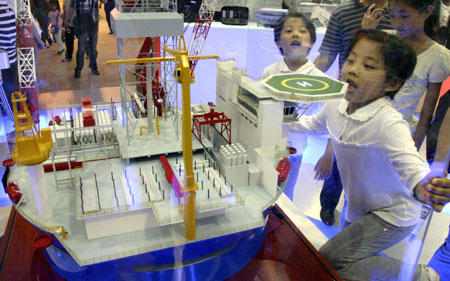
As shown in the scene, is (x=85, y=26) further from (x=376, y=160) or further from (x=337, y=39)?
(x=376, y=160)

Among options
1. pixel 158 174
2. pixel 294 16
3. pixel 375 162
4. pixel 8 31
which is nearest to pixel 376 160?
pixel 375 162

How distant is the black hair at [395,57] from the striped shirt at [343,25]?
0.24 feet

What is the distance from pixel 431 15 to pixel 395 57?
0.29 meters

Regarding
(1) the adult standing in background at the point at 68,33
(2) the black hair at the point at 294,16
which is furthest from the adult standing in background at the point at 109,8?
(2) the black hair at the point at 294,16

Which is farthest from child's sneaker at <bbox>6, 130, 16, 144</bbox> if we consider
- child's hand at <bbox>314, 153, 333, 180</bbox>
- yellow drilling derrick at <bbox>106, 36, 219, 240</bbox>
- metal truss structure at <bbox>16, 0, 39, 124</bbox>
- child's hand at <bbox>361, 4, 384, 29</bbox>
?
child's hand at <bbox>361, 4, 384, 29</bbox>

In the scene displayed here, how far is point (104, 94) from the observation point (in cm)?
349

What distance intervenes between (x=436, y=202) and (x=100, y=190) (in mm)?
2598

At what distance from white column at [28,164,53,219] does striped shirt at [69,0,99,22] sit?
1.26 metres

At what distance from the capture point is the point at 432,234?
9.53 feet

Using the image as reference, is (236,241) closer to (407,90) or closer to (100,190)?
(100,190)

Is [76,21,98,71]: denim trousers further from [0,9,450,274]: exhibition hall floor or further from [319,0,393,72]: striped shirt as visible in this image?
[319,0,393,72]: striped shirt

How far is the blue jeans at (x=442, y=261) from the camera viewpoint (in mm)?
3095

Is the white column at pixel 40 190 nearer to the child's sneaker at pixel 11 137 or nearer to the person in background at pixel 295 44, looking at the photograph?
the child's sneaker at pixel 11 137

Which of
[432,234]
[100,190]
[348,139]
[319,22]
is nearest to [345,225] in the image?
[432,234]
